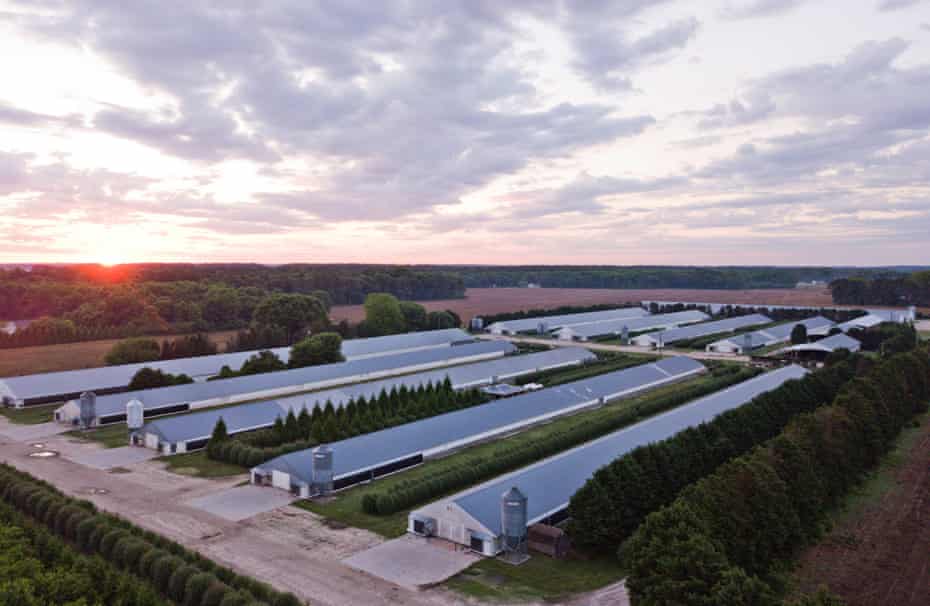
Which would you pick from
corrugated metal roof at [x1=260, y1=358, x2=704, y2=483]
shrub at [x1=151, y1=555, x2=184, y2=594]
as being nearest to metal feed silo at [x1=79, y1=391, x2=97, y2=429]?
corrugated metal roof at [x1=260, y1=358, x2=704, y2=483]

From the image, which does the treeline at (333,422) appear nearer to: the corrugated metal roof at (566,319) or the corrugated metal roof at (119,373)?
the corrugated metal roof at (119,373)

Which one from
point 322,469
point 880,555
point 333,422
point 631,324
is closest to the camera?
point 880,555

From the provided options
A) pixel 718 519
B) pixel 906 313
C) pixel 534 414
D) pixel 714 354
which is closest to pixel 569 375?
pixel 534 414

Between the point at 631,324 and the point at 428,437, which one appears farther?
the point at 631,324

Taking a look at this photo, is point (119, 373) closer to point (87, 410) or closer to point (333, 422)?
point (87, 410)

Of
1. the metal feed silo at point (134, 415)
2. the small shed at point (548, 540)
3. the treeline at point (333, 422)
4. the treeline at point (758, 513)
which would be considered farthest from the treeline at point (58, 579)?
the metal feed silo at point (134, 415)

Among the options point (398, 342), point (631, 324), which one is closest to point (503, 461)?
point (398, 342)
